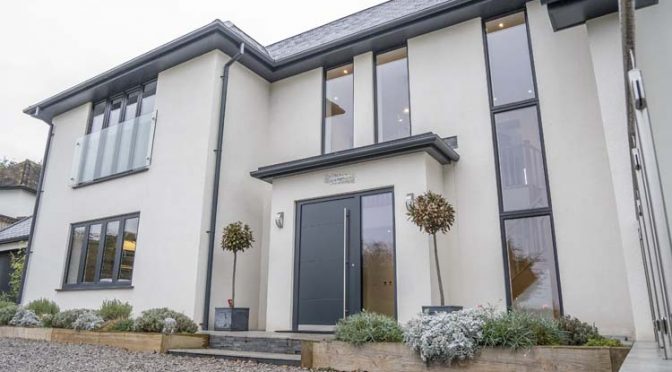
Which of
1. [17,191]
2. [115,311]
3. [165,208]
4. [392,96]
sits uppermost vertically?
[17,191]

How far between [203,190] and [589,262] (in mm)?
5955

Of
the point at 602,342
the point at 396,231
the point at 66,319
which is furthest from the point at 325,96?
the point at 602,342

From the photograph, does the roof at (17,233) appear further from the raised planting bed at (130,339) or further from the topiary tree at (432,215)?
the topiary tree at (432,215)

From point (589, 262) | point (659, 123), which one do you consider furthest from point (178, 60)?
point (659, 123)

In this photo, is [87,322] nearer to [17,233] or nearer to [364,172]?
[364,172]

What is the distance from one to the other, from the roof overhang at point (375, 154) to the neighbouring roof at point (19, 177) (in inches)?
635

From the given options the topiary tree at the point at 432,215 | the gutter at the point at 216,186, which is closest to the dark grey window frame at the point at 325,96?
the gutter at the point at 216,186

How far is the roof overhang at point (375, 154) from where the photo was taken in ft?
21.3

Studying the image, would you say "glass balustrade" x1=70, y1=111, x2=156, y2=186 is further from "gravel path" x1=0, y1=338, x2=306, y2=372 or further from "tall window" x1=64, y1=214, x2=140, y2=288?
"gravel path" x1=0, y1=338, x2=306, y2=372

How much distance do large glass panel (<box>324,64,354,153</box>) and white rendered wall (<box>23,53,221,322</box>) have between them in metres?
2.09

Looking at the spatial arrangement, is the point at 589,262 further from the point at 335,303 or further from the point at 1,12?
the point at 1,12

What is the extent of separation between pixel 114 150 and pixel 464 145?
7103mm

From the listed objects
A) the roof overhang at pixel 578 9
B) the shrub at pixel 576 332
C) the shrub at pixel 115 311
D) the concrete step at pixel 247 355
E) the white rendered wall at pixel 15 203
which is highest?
the white rendered wall at pixel 15 203

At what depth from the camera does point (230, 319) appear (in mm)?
7102
